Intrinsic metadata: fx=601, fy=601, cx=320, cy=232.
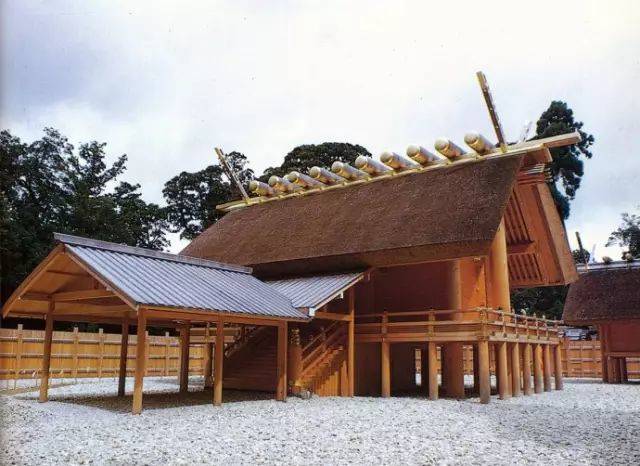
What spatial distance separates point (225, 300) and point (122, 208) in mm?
24990

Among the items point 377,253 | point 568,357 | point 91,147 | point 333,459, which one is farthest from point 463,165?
point 91,147

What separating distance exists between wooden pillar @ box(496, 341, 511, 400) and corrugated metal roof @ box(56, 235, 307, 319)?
5.02m

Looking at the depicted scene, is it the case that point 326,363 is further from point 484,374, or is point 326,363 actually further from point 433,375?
point 484,374

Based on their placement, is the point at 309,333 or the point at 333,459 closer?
the point at 333,459

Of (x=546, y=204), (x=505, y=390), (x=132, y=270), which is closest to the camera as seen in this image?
(x=132, y=270)

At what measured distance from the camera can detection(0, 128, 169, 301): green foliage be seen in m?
27.9

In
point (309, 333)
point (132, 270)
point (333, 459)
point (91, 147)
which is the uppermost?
point (91, 147)

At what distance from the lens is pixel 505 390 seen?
47.2 ft

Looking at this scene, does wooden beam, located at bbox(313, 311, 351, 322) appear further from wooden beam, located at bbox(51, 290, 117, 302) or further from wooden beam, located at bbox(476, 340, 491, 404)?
wooden beam, located at bbox(51, 290, 117, 302)

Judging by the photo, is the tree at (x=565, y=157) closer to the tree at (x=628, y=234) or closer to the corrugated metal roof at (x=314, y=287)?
the tree at (x=628, y=234)

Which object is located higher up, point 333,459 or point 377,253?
point 377,253

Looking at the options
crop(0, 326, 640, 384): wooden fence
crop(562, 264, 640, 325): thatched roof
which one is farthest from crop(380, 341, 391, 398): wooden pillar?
crop(562, 264, 640, 325): thatched roof

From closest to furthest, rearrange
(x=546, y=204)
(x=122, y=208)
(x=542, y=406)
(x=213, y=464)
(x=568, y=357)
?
(x=213, y=464) < (x=542, y=406) < (x=546, y=204) < (x=568, y=357) < (x=122, y=208)

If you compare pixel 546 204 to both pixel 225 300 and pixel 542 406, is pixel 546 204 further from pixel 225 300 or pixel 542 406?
pixel 225 300
